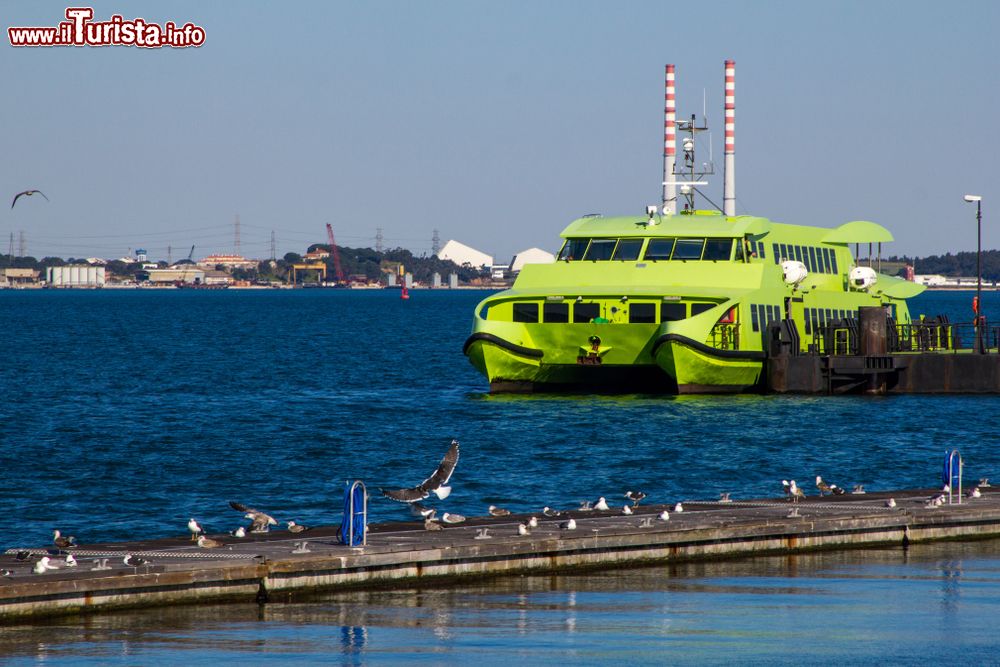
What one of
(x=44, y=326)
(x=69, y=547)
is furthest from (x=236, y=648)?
(x=44, y=326)

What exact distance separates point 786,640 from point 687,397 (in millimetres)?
32837

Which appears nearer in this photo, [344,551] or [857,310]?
[344,551]

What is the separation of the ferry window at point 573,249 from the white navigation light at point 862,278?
12181 millimetres

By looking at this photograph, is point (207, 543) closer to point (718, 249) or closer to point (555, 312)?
point (555, 312)

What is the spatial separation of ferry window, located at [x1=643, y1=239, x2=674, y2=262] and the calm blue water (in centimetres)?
445

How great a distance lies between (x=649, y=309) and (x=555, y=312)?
111 inches

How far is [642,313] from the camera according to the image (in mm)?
48844

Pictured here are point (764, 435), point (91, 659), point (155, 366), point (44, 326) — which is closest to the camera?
point (91, 659)

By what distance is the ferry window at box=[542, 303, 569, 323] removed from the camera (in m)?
49.3

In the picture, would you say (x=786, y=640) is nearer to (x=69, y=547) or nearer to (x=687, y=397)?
(x=69, y=547)

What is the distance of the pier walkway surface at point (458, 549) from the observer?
64.0 ft

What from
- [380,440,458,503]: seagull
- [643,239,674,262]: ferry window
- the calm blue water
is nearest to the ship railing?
the calm blue water

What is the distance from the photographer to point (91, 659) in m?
17.1

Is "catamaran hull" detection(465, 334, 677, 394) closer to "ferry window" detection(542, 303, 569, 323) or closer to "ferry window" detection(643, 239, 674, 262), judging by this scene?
"ferry window" detection(542, 303, 569, 323)
